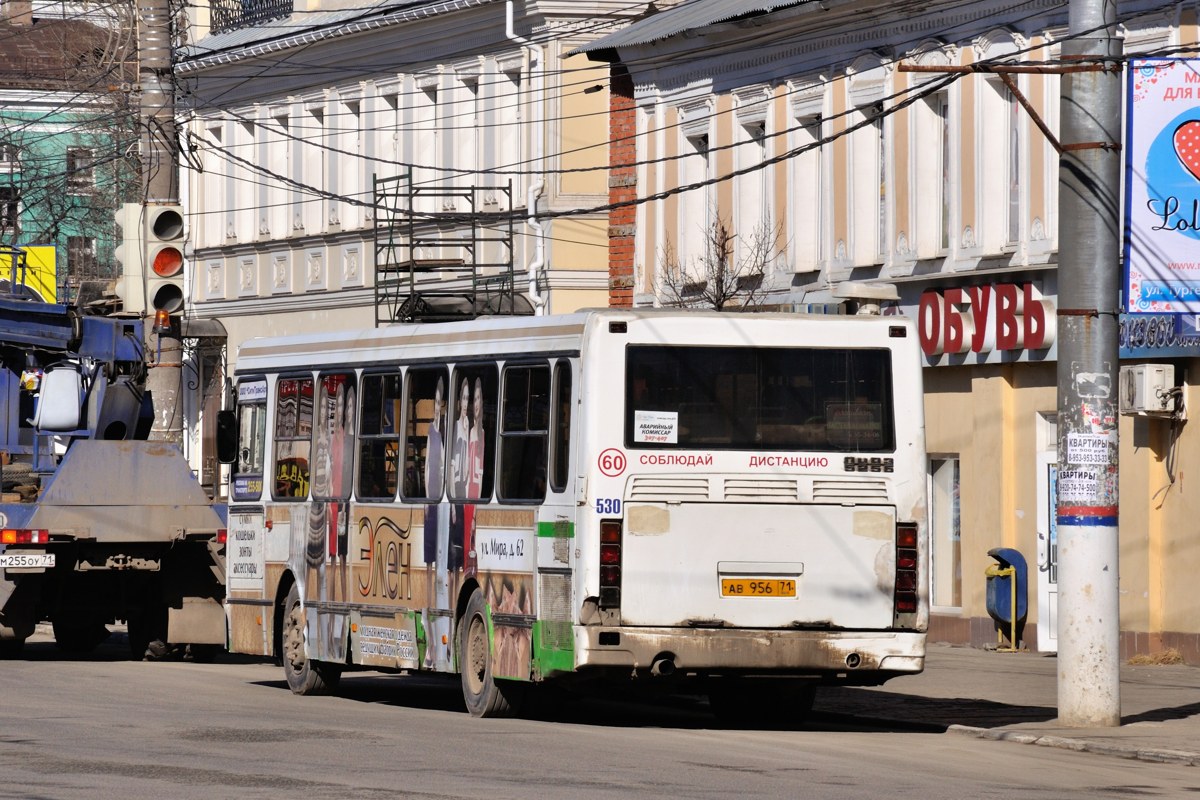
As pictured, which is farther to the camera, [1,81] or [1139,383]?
[1,81]

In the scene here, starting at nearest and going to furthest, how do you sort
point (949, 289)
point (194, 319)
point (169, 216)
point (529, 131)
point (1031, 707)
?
point (1031, 707) → point (169, 216) → point (949, 289) → point (529, 131) → point (194, 319)

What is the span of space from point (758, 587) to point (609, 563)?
975 mm

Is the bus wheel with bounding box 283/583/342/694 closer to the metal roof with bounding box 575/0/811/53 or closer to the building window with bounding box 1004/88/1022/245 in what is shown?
the building window with bounding box 1004/88/1022/245

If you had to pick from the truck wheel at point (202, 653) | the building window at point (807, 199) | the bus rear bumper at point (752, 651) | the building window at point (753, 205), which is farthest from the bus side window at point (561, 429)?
the building window at point (753, 205)

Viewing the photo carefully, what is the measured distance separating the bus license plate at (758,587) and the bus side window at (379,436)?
336 centimetres

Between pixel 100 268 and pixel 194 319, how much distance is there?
17.4 m

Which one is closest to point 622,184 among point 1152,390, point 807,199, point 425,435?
point 807,199

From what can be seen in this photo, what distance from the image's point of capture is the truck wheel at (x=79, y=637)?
2591 centimetres

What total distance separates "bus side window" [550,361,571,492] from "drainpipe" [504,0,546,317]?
897 inches

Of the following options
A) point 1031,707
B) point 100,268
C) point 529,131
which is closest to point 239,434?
point 1031,707

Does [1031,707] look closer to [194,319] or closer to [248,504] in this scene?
[248,504]

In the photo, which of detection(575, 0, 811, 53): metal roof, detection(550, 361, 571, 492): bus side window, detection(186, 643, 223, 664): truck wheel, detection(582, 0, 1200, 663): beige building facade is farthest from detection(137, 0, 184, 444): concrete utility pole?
detection(575, 0, 811, 53): metal roof

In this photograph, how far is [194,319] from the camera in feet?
159

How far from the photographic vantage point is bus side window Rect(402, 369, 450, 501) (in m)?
19.2
